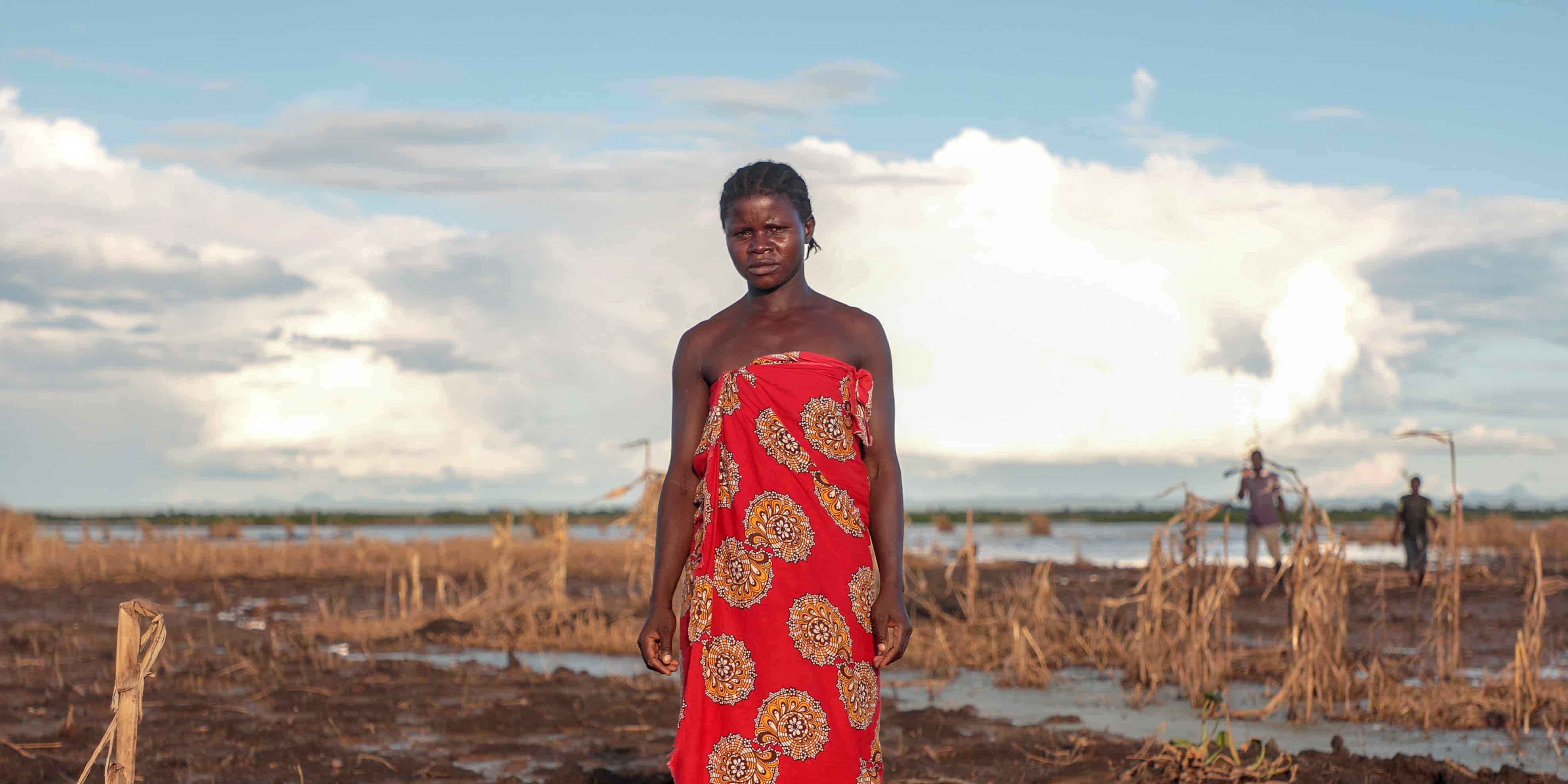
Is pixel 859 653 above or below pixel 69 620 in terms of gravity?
above

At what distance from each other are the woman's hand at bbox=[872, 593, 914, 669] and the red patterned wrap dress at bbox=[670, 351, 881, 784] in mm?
23

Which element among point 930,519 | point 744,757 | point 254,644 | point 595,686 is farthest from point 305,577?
point 930,519

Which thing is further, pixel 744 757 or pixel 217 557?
pixel 217 557

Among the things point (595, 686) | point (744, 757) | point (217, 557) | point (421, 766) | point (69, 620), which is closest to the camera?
point (744, 757)

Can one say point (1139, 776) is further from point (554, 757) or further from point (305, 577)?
point (305, 577)

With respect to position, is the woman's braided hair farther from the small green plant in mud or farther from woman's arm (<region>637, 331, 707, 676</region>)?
the small green plant in mud

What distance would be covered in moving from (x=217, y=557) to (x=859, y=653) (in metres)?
21.7

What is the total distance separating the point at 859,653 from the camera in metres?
3.34

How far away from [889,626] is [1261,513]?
1397 cm

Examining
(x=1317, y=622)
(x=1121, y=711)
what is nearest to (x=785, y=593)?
(x=1317, y=622)

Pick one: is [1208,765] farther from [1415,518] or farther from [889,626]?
[1415,518]

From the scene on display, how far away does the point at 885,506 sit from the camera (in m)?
3.43

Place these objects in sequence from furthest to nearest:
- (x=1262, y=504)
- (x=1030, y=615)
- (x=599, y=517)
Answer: (x=599, y=517), (x=1262, y=504), (x=1030, y=615)

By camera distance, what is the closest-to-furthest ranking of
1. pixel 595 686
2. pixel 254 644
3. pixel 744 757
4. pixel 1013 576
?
pixel 744 757 → pixel 595 686 → pixel 254 644 → pixel 1013 576
